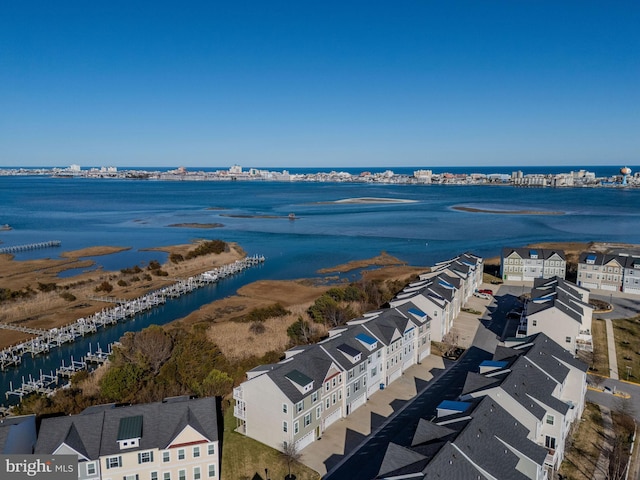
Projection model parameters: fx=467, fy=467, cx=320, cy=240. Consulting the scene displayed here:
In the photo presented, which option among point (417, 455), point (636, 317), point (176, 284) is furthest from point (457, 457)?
point (176, 284)

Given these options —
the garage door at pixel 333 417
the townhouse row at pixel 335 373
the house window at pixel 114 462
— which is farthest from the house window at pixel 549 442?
the house window at pixel 114 462

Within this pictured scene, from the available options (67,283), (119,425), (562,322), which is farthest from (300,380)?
(67,283)

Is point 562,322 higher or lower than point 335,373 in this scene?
lower

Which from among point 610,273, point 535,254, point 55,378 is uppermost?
point 535,254

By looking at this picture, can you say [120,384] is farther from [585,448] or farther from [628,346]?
[628,346]

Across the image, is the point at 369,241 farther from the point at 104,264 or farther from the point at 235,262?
the point at 104,264

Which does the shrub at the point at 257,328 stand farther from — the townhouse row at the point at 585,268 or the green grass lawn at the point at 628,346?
the townhouse row at the point at 585,268

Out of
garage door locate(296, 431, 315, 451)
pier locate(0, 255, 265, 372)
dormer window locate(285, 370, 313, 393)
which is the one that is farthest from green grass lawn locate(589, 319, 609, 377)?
pier locate(0, 255, 265, 372)

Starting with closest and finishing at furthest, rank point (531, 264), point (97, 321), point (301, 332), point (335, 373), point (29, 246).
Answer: point (335, 373) < point (301, 332) < point (97, 321) < point (531, 264) < point (29, 246)
